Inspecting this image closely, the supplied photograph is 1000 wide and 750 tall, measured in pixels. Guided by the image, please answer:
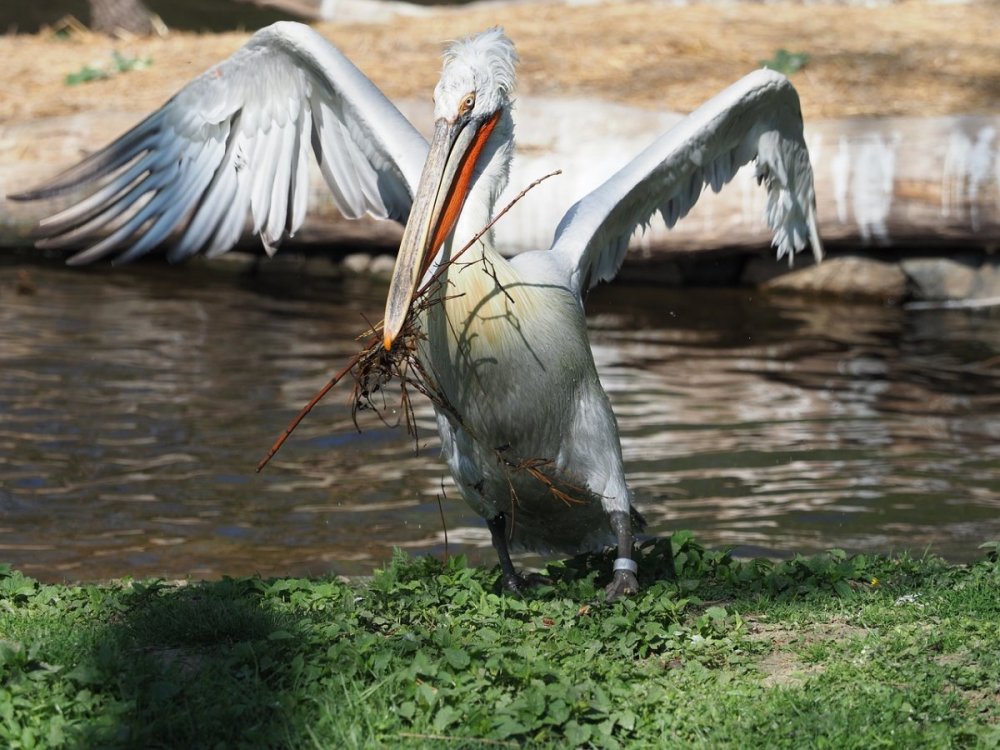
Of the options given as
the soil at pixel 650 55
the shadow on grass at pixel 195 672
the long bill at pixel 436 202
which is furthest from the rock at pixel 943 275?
the shadow on grass at pixel 195 672

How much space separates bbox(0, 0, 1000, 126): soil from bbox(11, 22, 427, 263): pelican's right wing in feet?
20.0

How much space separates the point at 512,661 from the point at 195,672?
82 centimetres

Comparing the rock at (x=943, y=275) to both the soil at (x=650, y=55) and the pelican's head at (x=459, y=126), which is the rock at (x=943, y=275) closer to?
the soil at (x=650, y=55)

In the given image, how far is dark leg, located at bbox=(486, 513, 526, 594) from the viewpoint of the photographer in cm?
453

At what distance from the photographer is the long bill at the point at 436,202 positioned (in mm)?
3881

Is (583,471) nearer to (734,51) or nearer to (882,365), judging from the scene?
(882,365)

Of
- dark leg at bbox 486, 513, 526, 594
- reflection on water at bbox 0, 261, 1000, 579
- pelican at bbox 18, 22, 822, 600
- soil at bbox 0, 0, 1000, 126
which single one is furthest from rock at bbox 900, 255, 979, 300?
dark leg at bbox 486, 513, 526, 594

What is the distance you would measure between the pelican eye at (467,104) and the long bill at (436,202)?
1.2 inches

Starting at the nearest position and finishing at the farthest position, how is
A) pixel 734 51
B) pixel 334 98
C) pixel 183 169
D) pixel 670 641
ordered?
pixel 670 641
pixel 334 98
pixel 183 169
pixel 734 51

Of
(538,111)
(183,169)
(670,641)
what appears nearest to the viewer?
(670,641)

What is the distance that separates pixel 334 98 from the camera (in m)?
5.26

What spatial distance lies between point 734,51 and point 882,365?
4.41 meters

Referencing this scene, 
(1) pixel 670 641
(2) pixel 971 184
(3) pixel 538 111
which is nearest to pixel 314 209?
(3) pixel 538 111

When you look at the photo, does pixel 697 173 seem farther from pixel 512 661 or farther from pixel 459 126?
pixel 512 661
